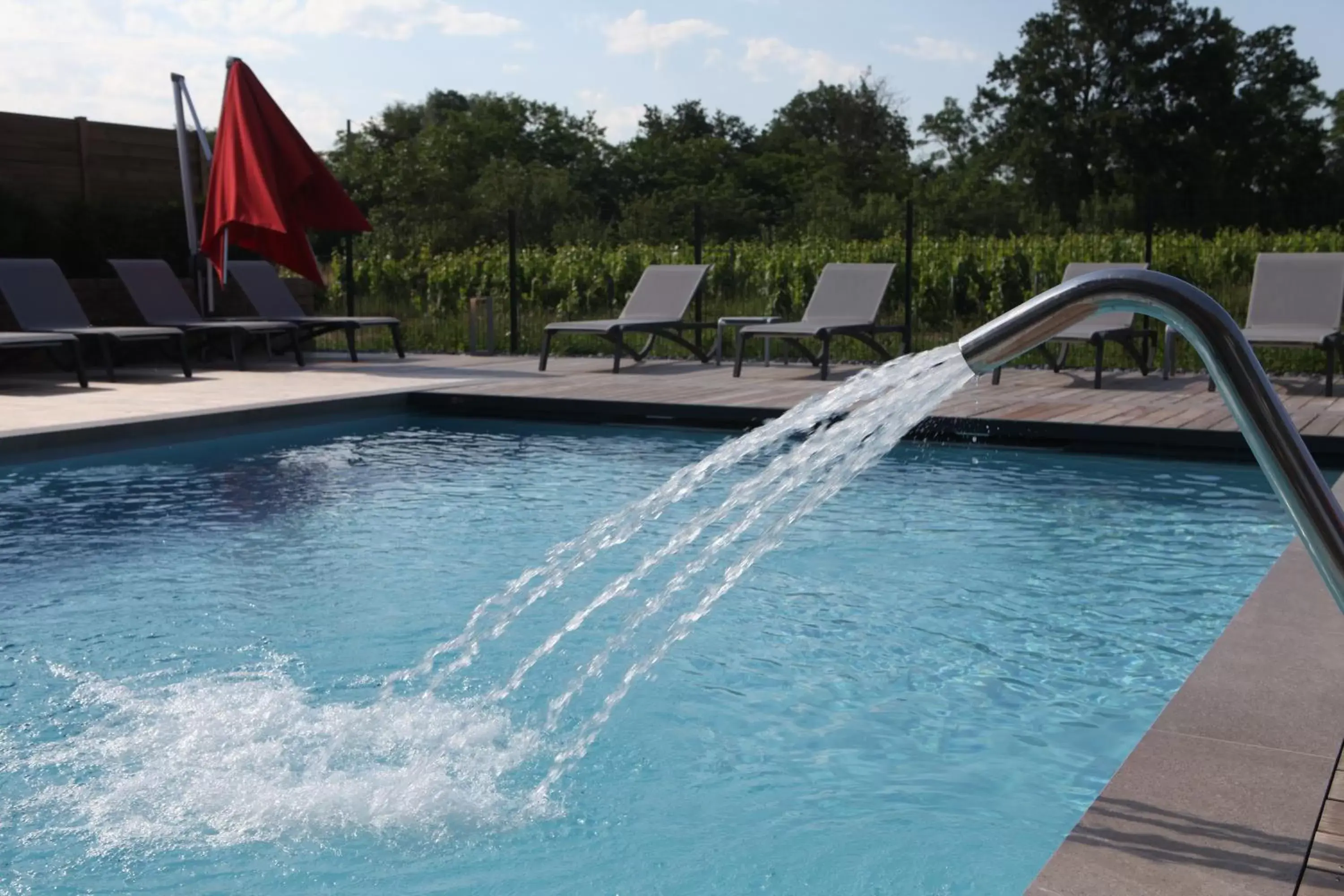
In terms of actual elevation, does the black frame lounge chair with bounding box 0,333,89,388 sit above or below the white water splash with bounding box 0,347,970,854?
above

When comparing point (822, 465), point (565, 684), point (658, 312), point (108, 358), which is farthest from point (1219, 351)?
point (108, 358)

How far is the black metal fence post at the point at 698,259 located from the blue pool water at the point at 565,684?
5573 mm

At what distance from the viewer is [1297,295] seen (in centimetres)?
934

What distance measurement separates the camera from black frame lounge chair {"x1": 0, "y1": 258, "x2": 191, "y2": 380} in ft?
34.3

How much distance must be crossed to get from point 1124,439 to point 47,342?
7.55m

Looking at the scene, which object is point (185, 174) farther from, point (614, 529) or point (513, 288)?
point (614, 529)

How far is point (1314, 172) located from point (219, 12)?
30.4m

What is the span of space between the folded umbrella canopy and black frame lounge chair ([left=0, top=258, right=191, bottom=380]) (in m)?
1.13

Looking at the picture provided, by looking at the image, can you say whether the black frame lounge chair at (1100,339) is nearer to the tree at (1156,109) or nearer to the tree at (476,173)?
the tree at (476,173)

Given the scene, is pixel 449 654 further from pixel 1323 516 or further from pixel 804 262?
pixel 804 262

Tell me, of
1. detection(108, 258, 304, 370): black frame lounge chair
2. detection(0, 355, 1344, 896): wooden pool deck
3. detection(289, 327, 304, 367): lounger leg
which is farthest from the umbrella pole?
detection(0, 355, 1344, 896): wooden pool deck

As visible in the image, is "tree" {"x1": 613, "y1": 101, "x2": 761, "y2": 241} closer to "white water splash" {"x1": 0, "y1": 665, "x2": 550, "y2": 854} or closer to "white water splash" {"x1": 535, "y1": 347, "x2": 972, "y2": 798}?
"white water splash" {"x1": 535, "y1": 347, "x2": 972, "y2": 798}

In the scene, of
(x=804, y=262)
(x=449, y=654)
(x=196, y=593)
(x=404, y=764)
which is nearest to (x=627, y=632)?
(x=449, y=654)

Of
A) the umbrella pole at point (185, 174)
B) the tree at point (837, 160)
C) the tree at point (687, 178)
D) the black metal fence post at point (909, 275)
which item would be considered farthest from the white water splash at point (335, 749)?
the tree at point (687, 178)
